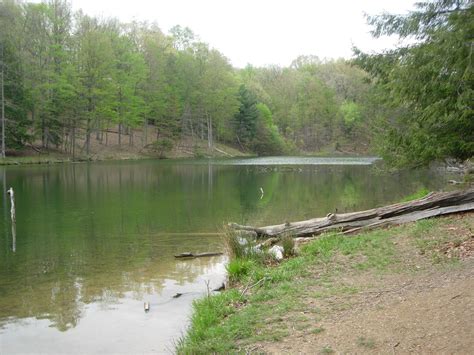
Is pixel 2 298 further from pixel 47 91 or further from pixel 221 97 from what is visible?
pixel 221 97

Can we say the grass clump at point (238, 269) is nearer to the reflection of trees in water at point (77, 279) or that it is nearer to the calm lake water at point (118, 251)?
the calm lake water at point (118, 251)

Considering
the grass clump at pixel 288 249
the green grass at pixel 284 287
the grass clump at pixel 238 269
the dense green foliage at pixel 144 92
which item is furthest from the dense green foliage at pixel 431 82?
the dense green foliage at pixel 144 92

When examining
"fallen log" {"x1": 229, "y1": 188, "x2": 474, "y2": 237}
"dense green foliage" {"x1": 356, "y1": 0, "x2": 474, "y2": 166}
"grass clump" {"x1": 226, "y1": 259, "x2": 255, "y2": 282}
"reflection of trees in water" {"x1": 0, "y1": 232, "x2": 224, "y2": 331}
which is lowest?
"reflection of trees in water" {"x1": 0, "y1": 232, "x2": 224, "y2": 331}

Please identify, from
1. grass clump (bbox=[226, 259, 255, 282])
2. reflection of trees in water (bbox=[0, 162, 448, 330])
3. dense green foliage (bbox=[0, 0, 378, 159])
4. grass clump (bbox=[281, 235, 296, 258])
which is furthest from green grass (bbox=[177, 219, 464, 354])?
dense green foliage (bbox=[0, 0, 378, 159])

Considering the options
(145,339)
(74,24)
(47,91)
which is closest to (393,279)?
(145,339)

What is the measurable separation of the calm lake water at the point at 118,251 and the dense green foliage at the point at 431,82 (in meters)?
5.88

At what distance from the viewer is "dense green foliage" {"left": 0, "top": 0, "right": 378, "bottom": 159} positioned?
49.7 m

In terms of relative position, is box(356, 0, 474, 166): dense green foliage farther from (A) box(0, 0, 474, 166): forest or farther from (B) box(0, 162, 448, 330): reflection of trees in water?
(B) box(0, 162, 448, 330): reflection of trees in water

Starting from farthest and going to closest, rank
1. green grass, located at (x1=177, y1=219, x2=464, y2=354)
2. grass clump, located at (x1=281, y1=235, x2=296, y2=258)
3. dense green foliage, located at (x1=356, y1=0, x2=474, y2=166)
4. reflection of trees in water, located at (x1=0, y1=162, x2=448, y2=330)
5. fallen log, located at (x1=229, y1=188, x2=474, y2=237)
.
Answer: fallen log, located at (x1=229, y1=188, x2=474, y2=237)
grass clump, located at (x1=281, y1=235, x2=296, y2=258)
reflection of trees in water, located at (x1=0, y1=162, x2=448, y2=330)
dense green foliage, located at (x1=356, y1=0, x2=474, y2=166)
green grass, located at (x1=177, y1=219, x2=464, y2=354)

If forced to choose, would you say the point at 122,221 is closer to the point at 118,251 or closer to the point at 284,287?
the point at 118,251

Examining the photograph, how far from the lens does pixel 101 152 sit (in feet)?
188

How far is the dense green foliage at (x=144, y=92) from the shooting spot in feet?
163

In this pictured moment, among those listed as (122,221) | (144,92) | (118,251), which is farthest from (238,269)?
(144,92)

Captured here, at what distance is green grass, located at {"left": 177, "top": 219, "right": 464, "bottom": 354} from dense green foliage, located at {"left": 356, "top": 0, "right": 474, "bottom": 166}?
7.48 ft
